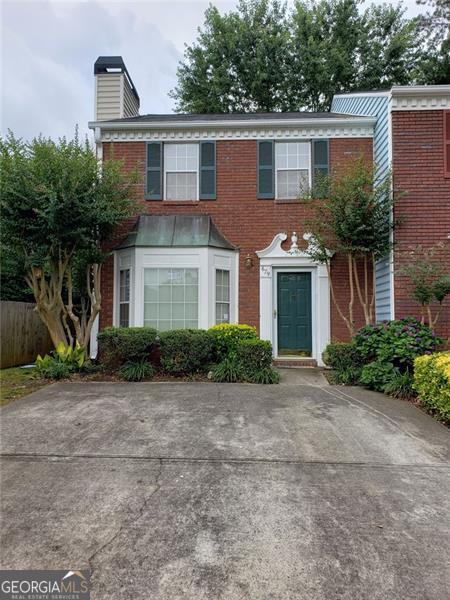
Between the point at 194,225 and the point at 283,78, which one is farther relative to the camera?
the point at 283,78

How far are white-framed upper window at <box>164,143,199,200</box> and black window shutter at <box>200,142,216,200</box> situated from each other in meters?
0.18

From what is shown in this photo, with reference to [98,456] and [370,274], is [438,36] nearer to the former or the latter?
[370,274]

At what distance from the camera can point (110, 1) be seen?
7176mm

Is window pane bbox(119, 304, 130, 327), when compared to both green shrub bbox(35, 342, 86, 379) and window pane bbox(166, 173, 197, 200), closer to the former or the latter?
green shrub bbox(35, 342, 86, 379)

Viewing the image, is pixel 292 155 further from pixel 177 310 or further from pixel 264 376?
pixel 264 376

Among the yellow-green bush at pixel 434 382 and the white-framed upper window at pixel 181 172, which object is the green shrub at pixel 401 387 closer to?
the yellow-green bush at pixel 434 382

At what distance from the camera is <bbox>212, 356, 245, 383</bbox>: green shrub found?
20.9 ft

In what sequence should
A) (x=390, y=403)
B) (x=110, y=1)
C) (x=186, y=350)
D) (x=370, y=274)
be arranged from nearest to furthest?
(x=390, y=403) → (x=186, y=350) → (x=110, y=1) → (x=370, y=274)

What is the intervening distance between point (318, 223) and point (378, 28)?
612 inches

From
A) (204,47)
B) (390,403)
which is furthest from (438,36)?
(390,403)

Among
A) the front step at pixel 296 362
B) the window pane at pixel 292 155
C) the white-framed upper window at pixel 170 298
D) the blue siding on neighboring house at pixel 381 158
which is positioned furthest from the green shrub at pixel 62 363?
the blue siding on neighboring house at pixel 381 158

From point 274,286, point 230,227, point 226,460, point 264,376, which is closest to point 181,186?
point 230,227

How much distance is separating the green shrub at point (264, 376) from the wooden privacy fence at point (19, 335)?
19.3 ft

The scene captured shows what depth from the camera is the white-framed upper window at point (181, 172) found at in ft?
27.1
